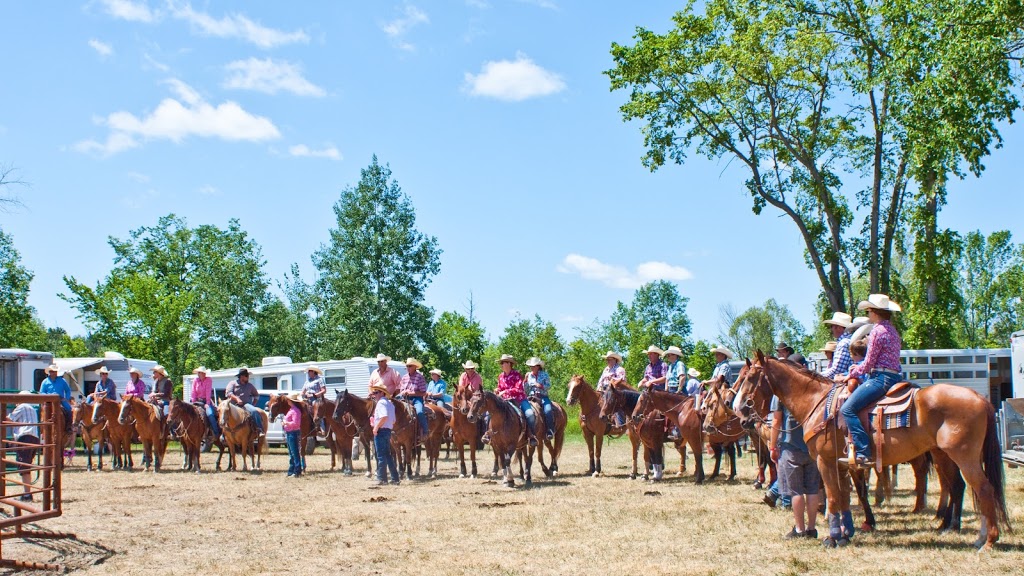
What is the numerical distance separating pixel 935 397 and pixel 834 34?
21.3 meters

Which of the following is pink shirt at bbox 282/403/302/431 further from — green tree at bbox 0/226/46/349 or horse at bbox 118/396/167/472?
green tree at bbox 0/226/46/349

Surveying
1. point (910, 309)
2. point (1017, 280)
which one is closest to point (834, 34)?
point (910, 309)

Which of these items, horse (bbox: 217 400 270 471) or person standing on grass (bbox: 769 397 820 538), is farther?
horse (bbox: 217 400 270 471)

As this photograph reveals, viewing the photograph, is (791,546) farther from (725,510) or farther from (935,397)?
(725,510)

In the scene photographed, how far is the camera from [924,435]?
336 inches

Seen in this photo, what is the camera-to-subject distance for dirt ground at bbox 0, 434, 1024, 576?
8.41 metres

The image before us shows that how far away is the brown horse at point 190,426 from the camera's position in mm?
19938

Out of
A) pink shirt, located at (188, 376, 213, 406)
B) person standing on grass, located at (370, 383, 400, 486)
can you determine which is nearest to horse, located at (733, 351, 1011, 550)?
person standing on grass, located at (370, 383, 400, 486)

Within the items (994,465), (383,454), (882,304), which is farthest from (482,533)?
(383,454)

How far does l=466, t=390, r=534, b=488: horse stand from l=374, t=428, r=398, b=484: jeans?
5.92ft

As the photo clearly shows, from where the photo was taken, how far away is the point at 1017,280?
6059 cm

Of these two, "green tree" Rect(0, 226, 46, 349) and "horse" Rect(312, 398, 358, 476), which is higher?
"green tree" Rect(0, 226, 46, 349)

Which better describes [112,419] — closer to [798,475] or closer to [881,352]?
[798,475]

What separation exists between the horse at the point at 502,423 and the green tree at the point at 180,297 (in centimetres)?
3446
